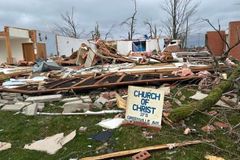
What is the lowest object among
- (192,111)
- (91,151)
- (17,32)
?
(91,151)

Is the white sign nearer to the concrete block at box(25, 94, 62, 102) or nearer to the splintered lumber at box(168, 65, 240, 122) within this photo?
the splintered lumber at box(168, 65, 240, 122)

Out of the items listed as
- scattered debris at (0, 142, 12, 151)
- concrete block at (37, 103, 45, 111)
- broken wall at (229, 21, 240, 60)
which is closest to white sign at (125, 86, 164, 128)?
scattered debris at (0, 142, 12, 151)

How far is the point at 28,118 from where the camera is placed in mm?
6297

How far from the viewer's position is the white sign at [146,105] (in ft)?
16.4

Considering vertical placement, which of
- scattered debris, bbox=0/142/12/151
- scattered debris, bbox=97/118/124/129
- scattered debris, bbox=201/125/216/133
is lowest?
scattered debris, bbox=0/142/12/151

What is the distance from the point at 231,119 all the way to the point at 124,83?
3.34 metres

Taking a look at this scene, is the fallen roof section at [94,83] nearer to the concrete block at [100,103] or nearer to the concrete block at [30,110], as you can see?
the concrete block at [30,110]

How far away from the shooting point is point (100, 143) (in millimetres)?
4699

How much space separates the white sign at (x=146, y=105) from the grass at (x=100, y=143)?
163mm

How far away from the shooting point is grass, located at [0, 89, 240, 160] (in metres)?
4.25

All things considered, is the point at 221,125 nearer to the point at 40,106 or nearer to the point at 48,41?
the point at 40,106

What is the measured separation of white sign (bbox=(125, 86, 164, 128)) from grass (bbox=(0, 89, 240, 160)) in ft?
0.53

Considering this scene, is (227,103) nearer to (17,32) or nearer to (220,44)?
(220,44)

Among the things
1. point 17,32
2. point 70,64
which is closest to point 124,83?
point 70,64
